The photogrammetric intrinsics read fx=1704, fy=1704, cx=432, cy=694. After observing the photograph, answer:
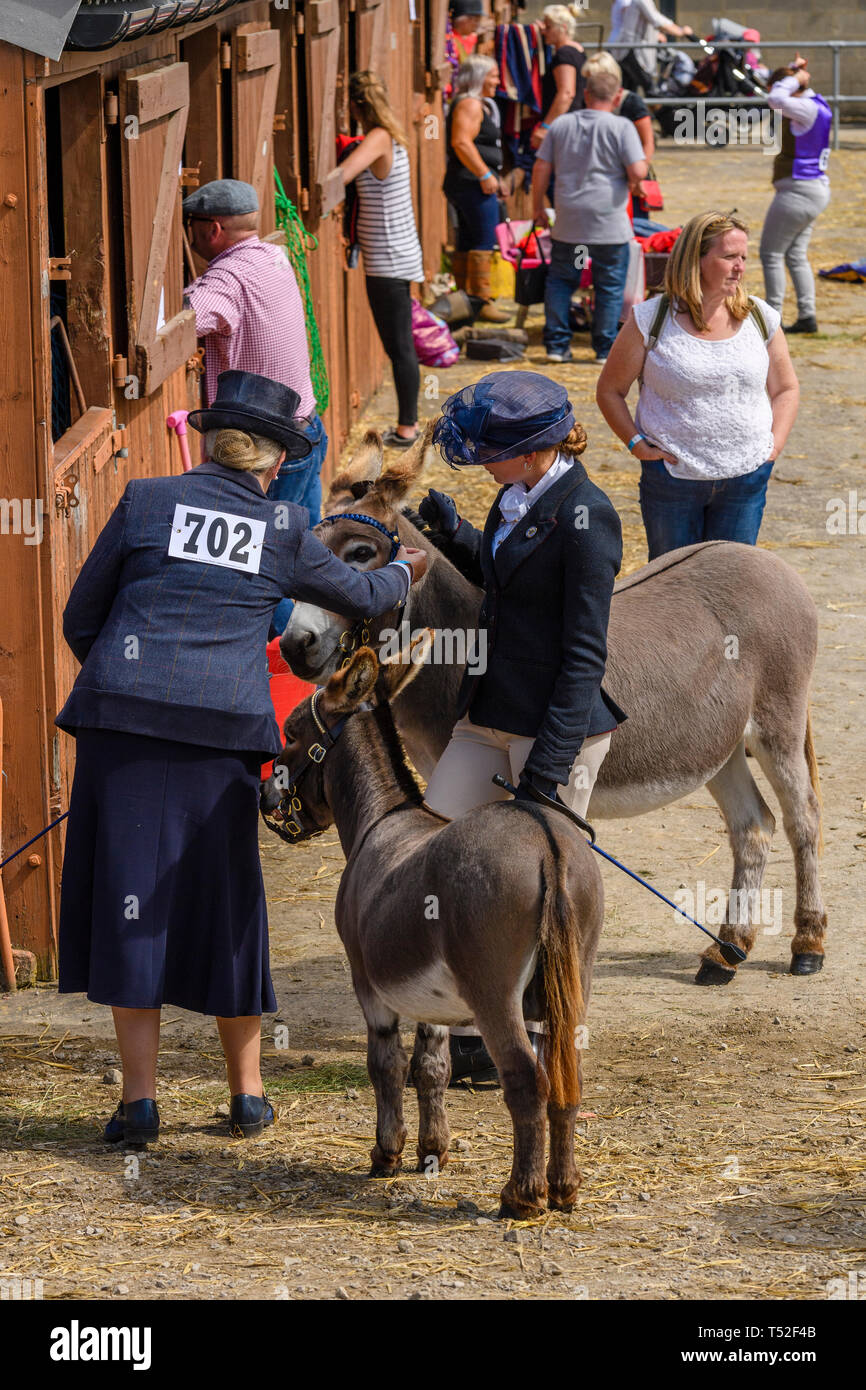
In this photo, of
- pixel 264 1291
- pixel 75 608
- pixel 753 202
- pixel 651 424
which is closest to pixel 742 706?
pixel 651 424

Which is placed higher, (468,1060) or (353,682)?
(353,682)

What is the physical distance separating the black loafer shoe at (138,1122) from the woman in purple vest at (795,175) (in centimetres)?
1126

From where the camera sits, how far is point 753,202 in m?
21.6

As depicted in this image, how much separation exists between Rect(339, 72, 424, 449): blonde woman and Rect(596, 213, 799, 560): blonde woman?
5.14 metres

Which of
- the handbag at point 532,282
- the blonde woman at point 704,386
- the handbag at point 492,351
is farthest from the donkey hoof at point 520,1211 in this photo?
the handbag at point 532,282

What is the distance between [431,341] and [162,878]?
10026 millimetres

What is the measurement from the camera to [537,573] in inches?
165

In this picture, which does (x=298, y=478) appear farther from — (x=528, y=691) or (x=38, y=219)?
(x=528, y=691)

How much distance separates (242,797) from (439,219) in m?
14.1

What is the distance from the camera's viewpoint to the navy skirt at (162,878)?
13.8 feet

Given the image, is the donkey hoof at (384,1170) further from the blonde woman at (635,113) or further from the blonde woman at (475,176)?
the blonde woman at (475,176)

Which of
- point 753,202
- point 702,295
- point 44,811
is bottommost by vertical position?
point 44,811

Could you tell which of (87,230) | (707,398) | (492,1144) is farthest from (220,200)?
(492,1144)

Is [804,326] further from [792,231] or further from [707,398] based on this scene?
[707,398]
